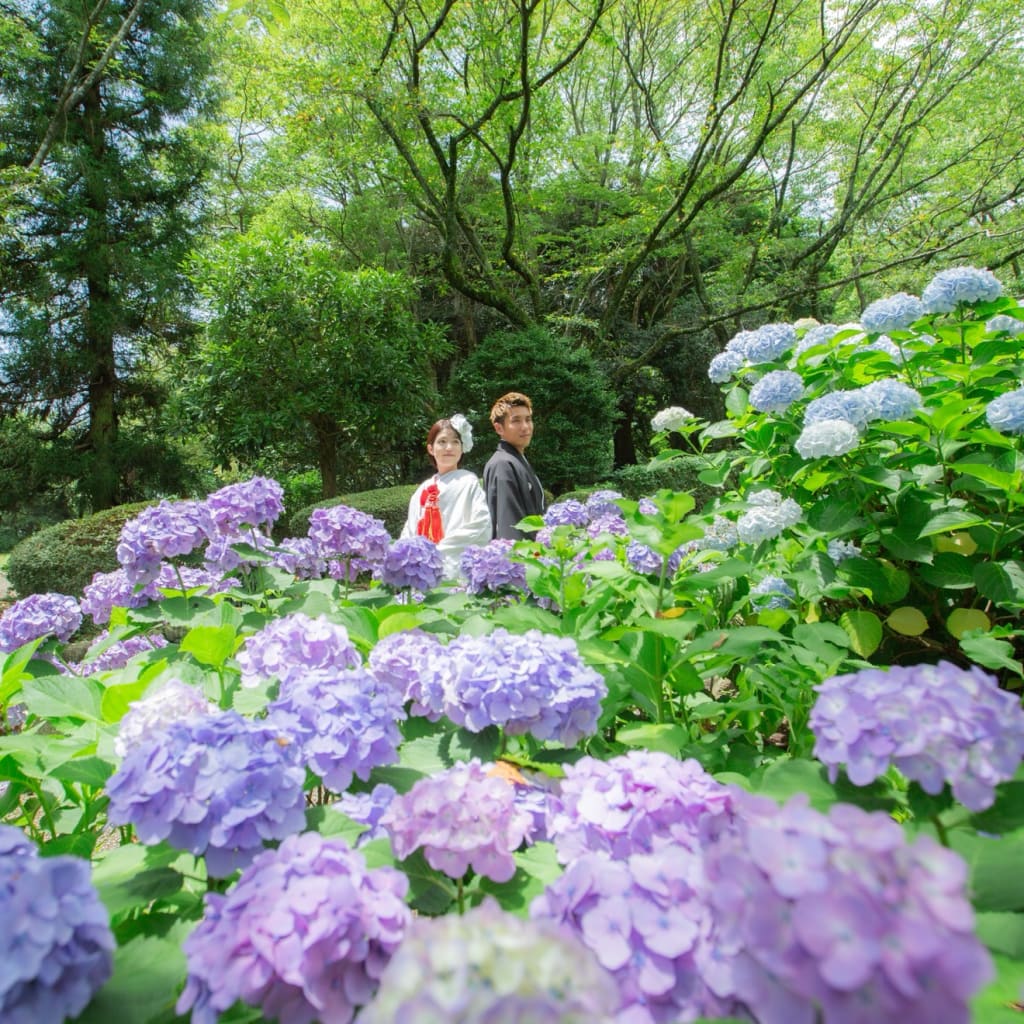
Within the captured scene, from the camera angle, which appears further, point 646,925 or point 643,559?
point 643,559

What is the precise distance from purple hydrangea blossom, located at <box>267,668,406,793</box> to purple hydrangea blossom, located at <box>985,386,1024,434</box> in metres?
1.53

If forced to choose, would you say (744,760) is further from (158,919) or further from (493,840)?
(158,919)

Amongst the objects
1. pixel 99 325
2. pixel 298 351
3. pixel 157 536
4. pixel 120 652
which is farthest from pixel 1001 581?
pixel 99 325

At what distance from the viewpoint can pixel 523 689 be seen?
985mm

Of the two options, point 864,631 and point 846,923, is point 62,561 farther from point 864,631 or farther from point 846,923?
point 846,923

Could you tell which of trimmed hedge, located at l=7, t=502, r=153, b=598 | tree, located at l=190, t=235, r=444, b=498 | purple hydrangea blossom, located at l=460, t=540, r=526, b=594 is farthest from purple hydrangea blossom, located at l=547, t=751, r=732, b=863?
tree, located at l=190, t=235, r=444, b=498

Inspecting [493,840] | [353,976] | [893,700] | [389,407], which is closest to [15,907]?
[353,976]

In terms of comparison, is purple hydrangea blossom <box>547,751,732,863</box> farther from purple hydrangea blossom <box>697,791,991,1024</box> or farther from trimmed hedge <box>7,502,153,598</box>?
trimmed hedge <box>7,502,153,598</box>

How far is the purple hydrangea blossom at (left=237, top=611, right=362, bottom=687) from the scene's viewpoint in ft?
3.84

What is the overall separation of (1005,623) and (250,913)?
6.38 ft

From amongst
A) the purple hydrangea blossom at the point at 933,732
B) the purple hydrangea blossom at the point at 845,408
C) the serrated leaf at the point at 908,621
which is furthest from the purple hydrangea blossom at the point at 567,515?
the purple hydrangea blossom at the point at 933,732

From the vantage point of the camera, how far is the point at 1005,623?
5.71ft

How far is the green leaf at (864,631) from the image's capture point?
5.16ft

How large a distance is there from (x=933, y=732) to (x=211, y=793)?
0.73m
